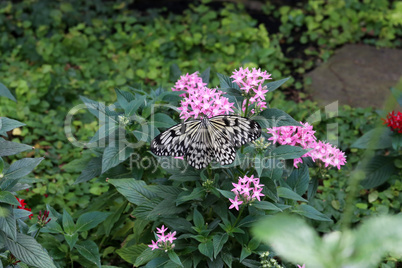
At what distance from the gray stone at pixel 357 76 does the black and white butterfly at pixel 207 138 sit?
2416 mm

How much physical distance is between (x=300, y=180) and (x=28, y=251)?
1.41m

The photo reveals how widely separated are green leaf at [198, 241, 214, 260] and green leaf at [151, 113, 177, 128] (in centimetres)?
68

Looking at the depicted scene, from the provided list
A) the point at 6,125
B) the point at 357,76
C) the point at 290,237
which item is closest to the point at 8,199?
the point at 6,125

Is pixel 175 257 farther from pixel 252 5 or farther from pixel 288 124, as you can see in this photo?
pixel 252 5

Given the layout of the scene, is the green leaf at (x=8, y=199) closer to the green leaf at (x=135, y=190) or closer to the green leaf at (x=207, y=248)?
the green leaf at (x=135, y=190)

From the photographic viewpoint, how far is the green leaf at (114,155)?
7.43 feet

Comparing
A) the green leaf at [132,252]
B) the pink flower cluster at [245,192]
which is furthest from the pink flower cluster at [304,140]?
the green leaf at [132,252]

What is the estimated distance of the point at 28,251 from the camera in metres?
1.97

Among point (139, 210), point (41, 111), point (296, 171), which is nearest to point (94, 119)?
point (41, 111)

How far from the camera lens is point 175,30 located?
16.5 ft

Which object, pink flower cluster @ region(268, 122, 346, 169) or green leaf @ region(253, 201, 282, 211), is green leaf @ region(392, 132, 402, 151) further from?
green leaf @ region(253, 201, 282, 211)

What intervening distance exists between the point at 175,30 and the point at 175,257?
358 centimetres

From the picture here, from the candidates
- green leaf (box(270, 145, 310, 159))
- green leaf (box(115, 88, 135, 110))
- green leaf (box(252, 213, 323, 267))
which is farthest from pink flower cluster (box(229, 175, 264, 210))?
green leaf (box(252, 213, 323, 267))

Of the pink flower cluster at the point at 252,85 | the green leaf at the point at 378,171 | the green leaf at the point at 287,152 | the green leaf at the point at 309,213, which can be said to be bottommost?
the green leaf at the point at 378,171
